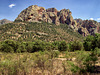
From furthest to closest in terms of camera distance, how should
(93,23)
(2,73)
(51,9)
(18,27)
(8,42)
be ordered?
(51,9) → (93,23) → (18,27) → (8,42) → (2,73)

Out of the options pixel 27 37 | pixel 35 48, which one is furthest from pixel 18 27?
pixel 35 48

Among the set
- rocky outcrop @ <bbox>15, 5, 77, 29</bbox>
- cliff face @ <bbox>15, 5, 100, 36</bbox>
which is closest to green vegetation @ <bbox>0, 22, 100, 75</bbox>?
rocky outcrop @ <bbox>15, 5, 77, 29</bbox>

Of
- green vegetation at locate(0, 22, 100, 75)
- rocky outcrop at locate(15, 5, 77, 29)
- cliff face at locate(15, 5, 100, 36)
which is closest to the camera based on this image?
green vegetation at locate(0, 22, 100, 75)

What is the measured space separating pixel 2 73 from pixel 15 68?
0.94m

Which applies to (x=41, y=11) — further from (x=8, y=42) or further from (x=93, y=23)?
(x=8, y=42)

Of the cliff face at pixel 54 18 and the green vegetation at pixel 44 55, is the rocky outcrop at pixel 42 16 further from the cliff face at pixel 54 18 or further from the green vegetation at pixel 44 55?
the green vegetation at pixel 44 55

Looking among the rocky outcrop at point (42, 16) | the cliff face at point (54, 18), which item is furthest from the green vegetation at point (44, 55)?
the cliff face at point (54, 18)

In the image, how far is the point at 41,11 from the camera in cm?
13425

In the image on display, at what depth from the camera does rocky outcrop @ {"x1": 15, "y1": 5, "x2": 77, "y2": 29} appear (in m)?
112

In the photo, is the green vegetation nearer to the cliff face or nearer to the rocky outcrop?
the rocky outcrop

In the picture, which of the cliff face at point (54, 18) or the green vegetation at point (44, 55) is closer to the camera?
the green vegetation at point (44, 55)

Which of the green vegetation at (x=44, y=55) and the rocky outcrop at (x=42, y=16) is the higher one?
the rocky outcrop at (x=42, y=16)

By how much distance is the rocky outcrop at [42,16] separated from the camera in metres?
112

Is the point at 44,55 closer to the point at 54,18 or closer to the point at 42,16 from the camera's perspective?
the point at 42,16
